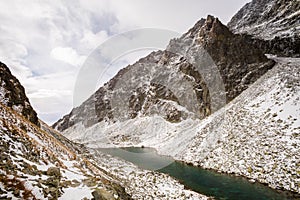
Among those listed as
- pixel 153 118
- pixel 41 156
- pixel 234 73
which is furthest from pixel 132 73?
pixel 41 156

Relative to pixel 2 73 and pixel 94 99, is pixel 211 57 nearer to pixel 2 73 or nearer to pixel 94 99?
pixel 2 73

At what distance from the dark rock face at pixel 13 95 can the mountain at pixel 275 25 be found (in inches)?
3158

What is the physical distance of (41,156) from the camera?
1368cm

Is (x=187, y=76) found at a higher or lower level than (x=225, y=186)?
higher

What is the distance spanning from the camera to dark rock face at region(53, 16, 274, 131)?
6781cm

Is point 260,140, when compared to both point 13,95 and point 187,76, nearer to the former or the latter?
point 13,95

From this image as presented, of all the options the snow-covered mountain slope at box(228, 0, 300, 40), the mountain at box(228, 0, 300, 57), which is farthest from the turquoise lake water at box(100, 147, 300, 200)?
the snow-covered mountain slope at box(228, 0, 300, 40)

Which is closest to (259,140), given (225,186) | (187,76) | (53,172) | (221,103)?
(225,186)

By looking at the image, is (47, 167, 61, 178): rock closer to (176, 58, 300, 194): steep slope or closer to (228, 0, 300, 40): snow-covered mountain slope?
(176, 58, 300, 194): steep slope

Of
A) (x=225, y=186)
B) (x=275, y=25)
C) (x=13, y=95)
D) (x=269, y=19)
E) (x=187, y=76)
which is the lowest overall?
(x=225, y=186)

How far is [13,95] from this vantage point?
76.4ft

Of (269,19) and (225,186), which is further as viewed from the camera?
(269,19)

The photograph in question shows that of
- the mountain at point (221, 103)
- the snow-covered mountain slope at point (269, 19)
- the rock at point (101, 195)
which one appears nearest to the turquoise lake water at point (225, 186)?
the mountain at point (221, 103)

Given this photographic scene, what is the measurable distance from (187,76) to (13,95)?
72.3 metres
